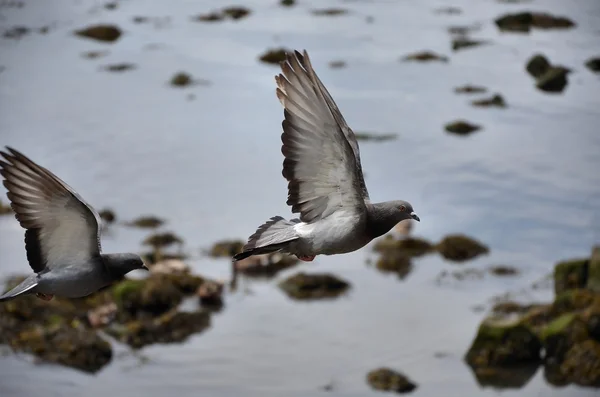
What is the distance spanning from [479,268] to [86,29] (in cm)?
5058

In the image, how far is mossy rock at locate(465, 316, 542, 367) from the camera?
79.1 m

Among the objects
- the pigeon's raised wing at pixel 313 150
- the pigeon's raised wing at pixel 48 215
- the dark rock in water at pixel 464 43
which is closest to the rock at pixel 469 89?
the dark rock in water at pixel 464 43

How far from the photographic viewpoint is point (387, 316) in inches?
4646

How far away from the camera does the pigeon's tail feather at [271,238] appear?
17.9 m

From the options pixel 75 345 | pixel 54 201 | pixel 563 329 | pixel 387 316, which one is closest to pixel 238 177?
pixel 387 316

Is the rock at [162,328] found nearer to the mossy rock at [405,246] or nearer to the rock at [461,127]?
the mossy rock at [405,246]

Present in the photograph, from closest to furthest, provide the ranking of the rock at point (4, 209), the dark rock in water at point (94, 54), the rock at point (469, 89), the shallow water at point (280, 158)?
1. the shallow water at point (280, 158)
2. the rock at point (4, 209)
3. the rock at point (469, 89)
4. the dark rock in water at point (94, 54)

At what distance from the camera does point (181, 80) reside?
14475 cm

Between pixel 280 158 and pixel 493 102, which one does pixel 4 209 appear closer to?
pixel 280 158

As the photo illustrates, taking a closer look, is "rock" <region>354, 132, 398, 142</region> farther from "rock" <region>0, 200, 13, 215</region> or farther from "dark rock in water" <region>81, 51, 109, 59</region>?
"rock" <region>0, 200, 13, 215</region>

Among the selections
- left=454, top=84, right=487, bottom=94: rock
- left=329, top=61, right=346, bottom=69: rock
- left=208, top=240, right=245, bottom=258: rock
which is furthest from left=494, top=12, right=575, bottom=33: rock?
left=208, top=240, right=245, bottom=258: rock

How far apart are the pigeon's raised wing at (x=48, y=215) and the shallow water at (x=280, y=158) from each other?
83.4 meters

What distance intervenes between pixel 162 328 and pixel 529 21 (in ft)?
180

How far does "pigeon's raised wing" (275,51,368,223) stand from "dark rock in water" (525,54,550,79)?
368ft
